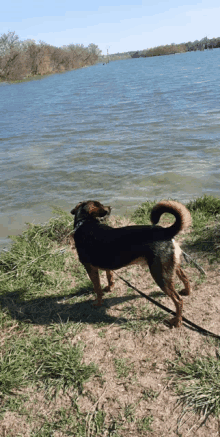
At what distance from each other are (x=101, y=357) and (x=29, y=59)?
252 feet

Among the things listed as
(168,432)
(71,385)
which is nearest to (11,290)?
(71,385)

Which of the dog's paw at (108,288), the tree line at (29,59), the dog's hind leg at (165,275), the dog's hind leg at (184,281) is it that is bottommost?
the dog's paw at (108,288)

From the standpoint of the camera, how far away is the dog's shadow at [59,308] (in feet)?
11.1

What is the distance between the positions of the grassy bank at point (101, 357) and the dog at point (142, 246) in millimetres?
330

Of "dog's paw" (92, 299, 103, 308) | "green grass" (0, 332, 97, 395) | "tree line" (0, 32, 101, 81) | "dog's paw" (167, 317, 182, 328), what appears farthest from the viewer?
"tree line" (0, 32, 101, 81)

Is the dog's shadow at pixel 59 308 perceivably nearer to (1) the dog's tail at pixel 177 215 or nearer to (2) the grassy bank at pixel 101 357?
(2) the grassy bank at pixel 101 357

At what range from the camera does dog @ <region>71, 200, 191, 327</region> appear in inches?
112

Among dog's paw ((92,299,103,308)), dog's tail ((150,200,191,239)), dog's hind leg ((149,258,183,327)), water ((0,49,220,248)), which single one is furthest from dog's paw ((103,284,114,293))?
water ((0,49,220,248))

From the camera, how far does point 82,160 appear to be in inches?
397

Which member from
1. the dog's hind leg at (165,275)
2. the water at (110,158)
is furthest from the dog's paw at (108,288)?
the water at (110,158)

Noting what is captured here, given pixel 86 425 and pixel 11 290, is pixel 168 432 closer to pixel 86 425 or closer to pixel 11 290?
pixel 86 425

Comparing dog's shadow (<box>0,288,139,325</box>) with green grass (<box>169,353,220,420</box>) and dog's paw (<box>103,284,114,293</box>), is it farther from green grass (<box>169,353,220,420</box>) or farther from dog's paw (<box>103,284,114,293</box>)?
green grass (<box>169,353,220,420</box>)

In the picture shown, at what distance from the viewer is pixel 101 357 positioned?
285 cm

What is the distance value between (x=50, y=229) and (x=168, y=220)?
2001mm
